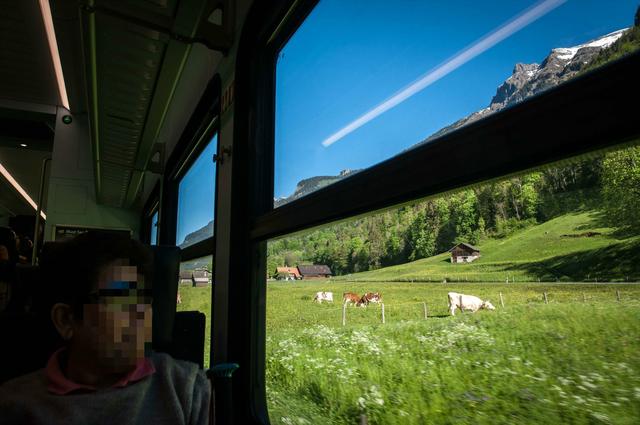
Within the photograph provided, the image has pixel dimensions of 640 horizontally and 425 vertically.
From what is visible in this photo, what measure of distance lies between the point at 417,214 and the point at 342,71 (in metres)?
0.71

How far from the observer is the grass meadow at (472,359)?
0.59m

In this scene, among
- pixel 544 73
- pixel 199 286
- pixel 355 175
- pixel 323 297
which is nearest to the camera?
pixel 544 73

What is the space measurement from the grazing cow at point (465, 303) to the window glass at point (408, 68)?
40 cm

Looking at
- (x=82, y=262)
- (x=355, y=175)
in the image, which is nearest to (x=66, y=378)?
(x=82, y=262)

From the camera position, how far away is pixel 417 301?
98 cm

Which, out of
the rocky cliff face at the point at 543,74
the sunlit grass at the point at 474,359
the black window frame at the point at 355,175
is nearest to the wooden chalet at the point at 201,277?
the black window frame at the point at 355,175

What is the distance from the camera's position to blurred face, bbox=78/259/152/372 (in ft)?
2.37

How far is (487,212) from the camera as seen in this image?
794 millimetres

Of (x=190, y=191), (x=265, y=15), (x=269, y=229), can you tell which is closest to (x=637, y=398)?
(x=269, y=229)

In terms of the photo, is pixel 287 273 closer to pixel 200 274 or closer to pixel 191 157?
pixel 200 274

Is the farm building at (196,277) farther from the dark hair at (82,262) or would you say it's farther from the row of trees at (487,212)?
the dark hair at (82,262)

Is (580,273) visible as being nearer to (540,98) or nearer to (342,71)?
(540,98)

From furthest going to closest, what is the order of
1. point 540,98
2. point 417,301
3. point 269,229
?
1. point 269,229
2. point 417,301
3. point 540,98

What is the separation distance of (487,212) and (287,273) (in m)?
1.00
